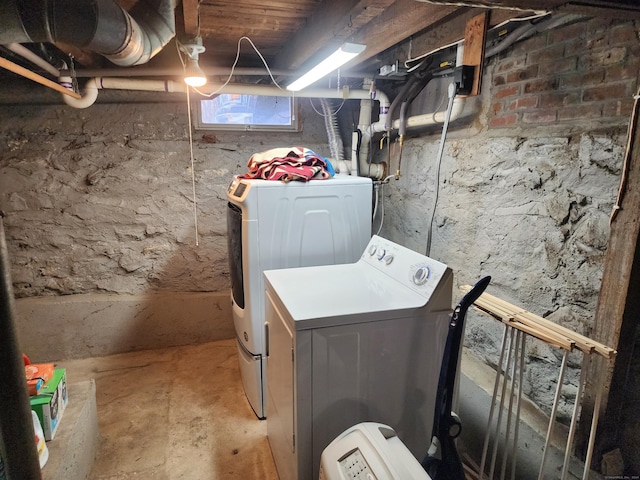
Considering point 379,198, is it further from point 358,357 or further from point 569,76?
point 358,357

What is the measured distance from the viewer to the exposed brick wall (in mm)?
1379

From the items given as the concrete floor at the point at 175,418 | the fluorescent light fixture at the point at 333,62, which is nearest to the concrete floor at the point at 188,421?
the concrete floor at the point at 175,418

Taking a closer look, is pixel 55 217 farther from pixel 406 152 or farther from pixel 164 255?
pixel 406 152

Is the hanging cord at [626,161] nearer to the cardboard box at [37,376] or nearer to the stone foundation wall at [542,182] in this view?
the stone foundation wall at [542,182]

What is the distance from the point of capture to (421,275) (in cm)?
158

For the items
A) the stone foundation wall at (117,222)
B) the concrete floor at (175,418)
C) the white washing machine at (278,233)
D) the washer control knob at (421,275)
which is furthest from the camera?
the stone foundation wall at (117,222)

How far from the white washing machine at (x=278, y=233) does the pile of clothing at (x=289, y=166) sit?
56 mm

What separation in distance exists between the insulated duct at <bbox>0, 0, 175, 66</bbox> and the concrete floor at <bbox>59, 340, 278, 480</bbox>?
193 centimetres

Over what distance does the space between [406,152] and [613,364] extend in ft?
5.91

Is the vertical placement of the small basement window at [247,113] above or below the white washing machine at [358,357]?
above

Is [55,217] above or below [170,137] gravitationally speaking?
below

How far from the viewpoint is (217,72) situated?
8.69 feet

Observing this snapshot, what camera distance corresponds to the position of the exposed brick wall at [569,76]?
1.38 metres

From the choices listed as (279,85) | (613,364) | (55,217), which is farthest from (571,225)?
(55,217)
